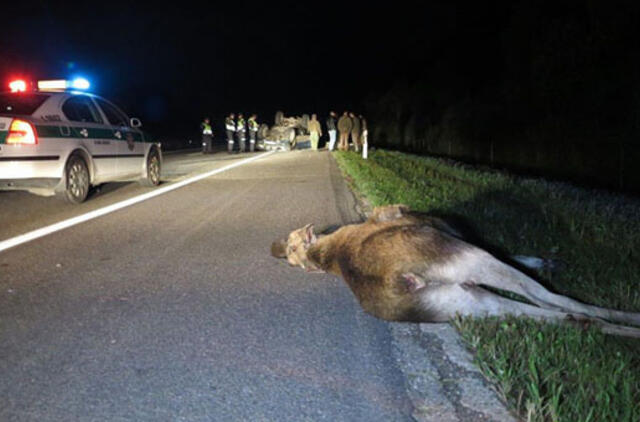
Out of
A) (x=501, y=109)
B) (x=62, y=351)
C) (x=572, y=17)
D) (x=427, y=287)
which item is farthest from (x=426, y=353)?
(x=501, y=109)

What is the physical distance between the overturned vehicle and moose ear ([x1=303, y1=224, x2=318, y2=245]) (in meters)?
28.8

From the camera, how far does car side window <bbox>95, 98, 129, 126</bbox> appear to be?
11.2 m

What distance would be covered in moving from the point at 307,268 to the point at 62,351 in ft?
6.86

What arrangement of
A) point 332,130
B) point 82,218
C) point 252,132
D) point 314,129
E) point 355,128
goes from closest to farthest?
point 82,218 → point 355,128 → point 332,130 → point 314,129 → point 252,132

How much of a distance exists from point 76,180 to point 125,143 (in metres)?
1.74

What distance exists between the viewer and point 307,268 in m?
5.12

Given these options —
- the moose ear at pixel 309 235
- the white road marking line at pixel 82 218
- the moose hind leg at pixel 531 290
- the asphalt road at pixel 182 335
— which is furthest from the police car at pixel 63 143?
the moose hind leg at pixel 531 290

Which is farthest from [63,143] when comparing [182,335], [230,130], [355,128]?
[230,130]

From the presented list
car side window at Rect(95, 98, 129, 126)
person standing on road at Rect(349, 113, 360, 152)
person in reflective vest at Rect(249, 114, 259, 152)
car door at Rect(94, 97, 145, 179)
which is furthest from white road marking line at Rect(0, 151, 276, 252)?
person in reflective vest at Rect(249, 114, 259, 152)

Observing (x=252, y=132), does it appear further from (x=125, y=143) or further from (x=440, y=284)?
(x=440, y=284)

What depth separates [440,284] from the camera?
3.49 metres

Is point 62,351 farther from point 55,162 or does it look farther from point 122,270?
point 55,162

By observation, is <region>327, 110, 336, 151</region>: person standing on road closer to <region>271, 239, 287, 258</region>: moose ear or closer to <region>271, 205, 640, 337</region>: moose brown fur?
<region>271, 239, 287, 258</region>: moose ear

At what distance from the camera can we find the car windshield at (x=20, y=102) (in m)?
9.13
